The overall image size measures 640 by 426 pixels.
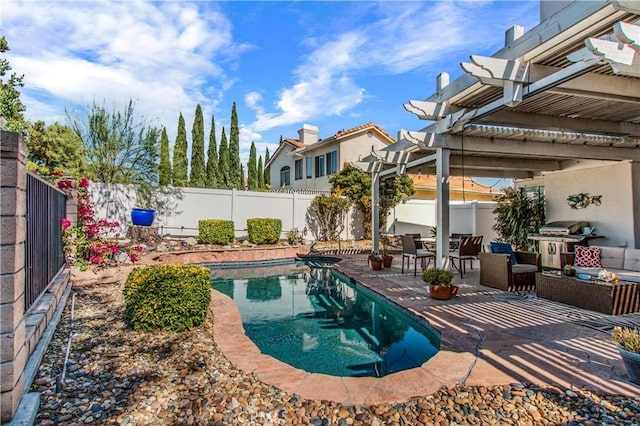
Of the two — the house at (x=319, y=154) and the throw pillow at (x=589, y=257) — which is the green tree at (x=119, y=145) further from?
the throw pillow at (x=589, y=257)

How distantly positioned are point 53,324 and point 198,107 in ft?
70.9

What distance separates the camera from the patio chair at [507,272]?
638cm

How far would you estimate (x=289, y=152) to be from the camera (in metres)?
21.6

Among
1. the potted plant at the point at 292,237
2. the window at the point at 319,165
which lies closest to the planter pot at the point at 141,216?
the potted plant at the point at 292,237

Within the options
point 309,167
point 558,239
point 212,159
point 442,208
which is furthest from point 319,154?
point 558,239

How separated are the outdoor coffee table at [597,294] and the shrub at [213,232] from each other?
32.2ft

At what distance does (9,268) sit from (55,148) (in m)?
12.7

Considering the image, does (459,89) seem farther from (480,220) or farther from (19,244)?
(480,220)

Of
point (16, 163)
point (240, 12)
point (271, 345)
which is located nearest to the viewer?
point (16, 163)

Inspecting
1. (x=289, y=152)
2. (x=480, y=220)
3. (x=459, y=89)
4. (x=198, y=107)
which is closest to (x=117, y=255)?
(x=459, y=89)

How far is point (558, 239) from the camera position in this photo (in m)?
8.57

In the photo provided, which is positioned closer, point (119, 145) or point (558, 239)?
point (558, 239)

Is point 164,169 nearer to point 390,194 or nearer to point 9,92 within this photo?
point 9,92

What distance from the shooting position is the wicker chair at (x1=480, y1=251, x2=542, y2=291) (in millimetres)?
6383
